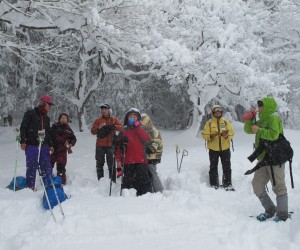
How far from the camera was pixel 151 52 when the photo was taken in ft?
35.3

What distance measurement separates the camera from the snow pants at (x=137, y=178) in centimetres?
721

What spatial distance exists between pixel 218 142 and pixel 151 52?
159 inches

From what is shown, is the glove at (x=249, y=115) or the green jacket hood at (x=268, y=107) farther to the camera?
the glove at (x=249, y=115)

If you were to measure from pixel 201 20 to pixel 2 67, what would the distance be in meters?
10.9

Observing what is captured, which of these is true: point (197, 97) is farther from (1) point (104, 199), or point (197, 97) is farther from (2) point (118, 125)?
(1) point (104, 199)

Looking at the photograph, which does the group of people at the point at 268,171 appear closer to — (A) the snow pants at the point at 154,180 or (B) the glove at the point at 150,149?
(B) the glove at the point at 150,149

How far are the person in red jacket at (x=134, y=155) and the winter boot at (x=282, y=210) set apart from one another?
8.50ft

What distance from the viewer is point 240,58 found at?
12.6 meters

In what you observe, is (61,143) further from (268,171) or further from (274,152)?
(274,152)

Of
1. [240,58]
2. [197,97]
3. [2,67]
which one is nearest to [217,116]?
[240,58]

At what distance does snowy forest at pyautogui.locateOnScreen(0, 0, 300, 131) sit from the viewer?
30.5ft

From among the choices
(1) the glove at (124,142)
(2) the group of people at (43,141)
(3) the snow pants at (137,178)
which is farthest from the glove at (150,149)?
(2) the group of people at (43,141)

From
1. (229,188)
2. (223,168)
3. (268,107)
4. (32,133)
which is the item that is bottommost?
(229,188)

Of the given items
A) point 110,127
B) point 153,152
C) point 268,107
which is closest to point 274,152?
point 268,107
